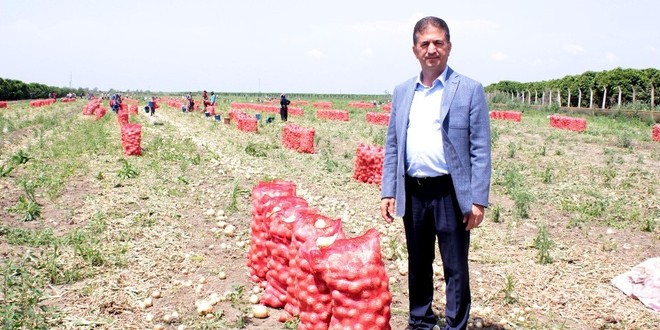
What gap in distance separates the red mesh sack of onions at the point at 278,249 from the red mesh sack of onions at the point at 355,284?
0.80 m

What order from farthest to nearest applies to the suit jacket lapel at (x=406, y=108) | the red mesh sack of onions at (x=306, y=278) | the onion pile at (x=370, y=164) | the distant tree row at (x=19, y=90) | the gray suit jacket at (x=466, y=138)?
the distant tree row at (x=19, y=90)
the onion pile at (x=370, y=164)
the red mesh sack of onions at (x=306, y=278)
the suit jacket lapel at (x=406, y=108)
the gray suit jacket at (x=466, y=138)

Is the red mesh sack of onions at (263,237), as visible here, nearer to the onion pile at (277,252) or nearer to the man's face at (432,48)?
the onion pile at (277,252)

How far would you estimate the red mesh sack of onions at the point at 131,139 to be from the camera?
36.0ft

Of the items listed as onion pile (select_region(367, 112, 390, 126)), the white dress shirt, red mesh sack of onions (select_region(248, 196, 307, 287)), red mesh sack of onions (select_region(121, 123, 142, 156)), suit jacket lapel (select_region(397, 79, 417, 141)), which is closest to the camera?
the white dress shirt

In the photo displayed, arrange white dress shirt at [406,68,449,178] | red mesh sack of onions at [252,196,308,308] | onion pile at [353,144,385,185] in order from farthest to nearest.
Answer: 1. onion pile at [353,144,385,185]
2. red mesh sack of onions at [252,196,308,308]
3. white dress shirt at [406,68,449,178]

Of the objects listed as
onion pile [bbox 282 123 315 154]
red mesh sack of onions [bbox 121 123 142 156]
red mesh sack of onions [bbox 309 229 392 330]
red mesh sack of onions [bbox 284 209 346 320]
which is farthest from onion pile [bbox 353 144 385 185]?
red mesh sack of onions [bbox 309 229 392 330]

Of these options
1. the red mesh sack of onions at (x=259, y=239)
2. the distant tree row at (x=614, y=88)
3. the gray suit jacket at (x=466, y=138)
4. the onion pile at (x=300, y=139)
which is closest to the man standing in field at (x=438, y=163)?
the gray suit jacket at (x=466, y=138)

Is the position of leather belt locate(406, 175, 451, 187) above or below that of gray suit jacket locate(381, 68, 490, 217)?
below

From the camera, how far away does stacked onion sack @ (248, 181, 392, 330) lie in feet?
9.52

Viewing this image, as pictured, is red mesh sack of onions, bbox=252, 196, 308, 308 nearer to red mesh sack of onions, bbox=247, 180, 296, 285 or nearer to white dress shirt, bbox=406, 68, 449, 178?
red mesh sack of onions, bbox=247, 180, 296, 285

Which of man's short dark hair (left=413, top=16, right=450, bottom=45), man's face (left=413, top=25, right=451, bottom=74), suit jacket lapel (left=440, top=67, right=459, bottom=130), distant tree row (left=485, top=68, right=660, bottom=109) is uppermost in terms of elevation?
distant tree row (left=485, top=68, right=660, bottom=109)

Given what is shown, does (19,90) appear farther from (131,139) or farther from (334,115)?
(131,139)

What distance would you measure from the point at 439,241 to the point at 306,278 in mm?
891

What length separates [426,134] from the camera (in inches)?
116
